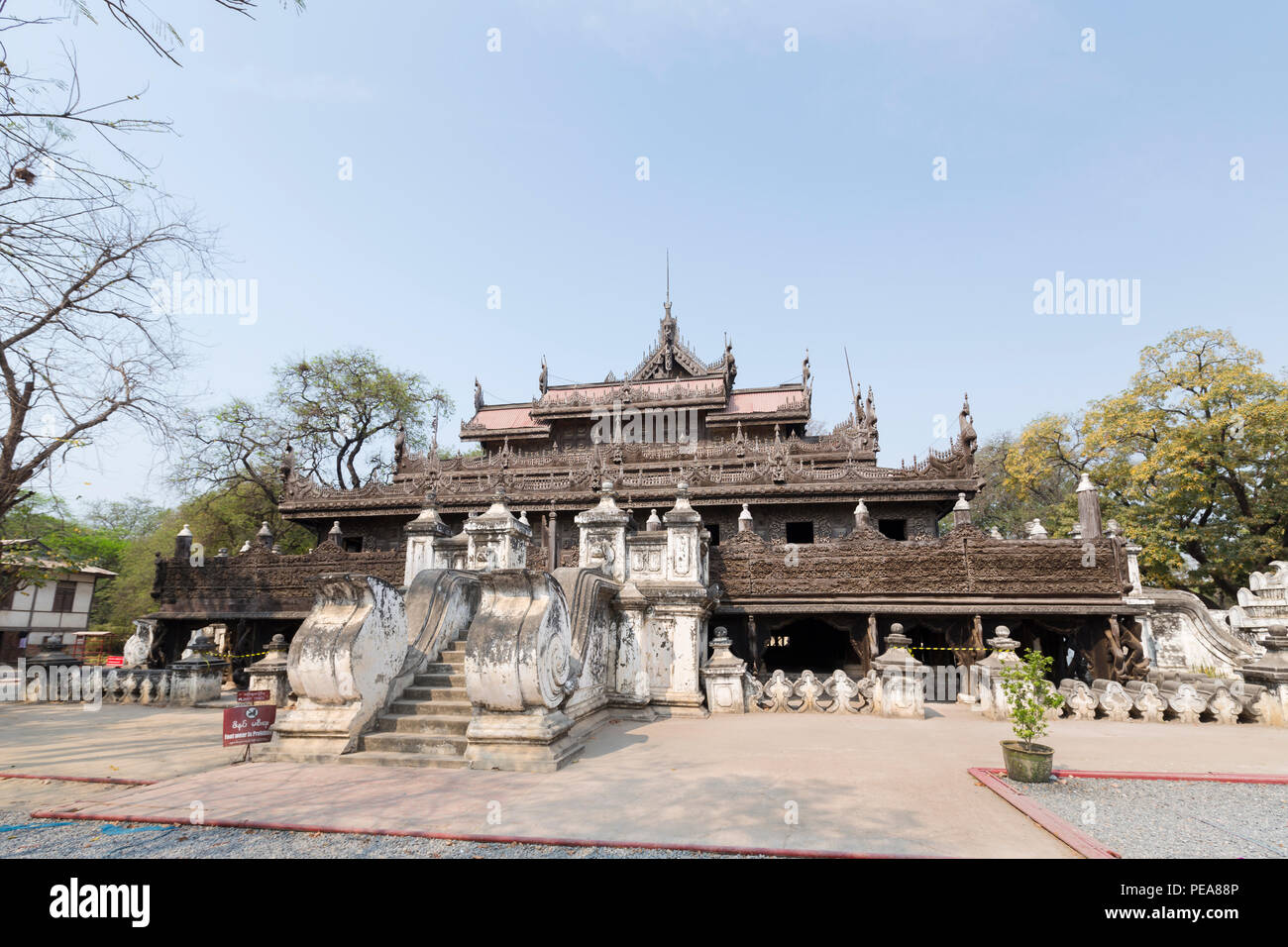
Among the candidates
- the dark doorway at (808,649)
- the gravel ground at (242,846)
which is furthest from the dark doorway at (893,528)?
the gravel ground at (242,846)

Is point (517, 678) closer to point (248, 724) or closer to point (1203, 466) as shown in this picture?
point (248, 724)

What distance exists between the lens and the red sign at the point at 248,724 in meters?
6.09

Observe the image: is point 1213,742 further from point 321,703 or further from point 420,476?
point 420,476

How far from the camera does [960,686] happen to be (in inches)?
517

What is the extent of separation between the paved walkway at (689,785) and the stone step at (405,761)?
0.13 meters

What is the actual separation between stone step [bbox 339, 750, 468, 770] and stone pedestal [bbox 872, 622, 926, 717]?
6519 millimetres

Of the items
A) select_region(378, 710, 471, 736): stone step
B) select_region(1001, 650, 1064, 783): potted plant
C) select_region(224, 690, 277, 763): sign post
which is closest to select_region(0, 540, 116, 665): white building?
select_region(224, 690, 277, 763): sign post

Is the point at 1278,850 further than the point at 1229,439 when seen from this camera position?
No

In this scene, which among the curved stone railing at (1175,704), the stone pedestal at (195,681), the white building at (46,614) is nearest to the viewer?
the curved stone railing at (1175,704)

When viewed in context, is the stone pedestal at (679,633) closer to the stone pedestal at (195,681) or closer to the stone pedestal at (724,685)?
the stone pedestal at (724,685)

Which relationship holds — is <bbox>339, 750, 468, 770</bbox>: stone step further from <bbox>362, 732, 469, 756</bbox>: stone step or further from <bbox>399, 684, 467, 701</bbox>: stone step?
<bbox>399, 684, 467, 701</bbox>: stone step

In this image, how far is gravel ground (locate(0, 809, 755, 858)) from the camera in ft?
11.9
